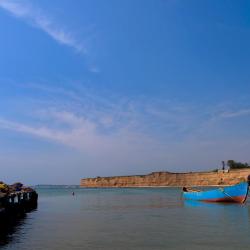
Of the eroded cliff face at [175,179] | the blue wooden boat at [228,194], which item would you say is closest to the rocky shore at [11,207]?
the blue wooden boat at [228,194]

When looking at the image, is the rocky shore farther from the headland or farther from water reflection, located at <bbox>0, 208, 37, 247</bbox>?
the headland

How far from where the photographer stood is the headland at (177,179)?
135125mm

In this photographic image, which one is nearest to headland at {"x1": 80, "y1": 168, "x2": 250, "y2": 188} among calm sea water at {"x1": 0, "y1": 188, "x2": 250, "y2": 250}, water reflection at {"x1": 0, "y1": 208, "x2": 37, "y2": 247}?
calm sea water at {"x1": 0, "y1": 188, "x2": 250, "y2": 250}

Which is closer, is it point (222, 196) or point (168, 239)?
point (168, 239)

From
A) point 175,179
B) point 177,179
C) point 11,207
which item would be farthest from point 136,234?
point 175,179

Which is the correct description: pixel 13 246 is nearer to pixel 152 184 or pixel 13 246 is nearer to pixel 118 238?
pixel 118 238

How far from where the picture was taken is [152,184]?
169m

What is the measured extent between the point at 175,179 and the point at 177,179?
2.46 ft

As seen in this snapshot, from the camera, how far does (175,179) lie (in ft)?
535

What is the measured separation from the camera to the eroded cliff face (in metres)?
135

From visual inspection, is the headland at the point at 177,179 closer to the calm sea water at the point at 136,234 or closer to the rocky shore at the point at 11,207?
the rocky shore at the point at 11,207

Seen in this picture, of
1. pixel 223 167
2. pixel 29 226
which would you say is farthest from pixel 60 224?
pixel 223 167

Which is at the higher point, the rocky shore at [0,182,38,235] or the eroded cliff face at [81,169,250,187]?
the eroded cliff face at [81,169,250,187]

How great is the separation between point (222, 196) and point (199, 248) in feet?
96.1
